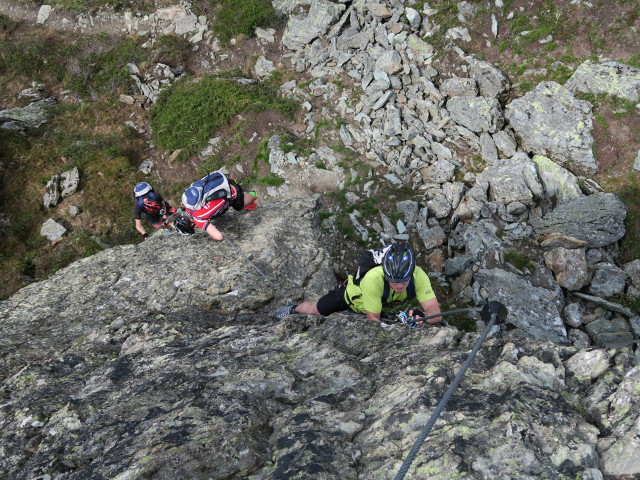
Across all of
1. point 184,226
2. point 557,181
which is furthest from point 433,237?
point 184,226

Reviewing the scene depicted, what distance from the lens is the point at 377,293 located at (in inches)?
265

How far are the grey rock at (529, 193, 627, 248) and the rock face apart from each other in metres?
10.3

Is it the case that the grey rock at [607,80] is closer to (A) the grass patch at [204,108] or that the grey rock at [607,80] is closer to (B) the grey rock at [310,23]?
(B) the grey rock at [310,23]

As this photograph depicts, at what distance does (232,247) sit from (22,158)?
1631cm

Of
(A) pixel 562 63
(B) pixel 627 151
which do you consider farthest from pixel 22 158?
(B) pixel 627 151

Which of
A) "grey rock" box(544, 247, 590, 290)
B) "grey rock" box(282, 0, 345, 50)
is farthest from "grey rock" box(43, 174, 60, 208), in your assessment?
"grey rock" box(544, 247, 590, 290)

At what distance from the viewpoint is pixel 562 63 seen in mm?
16844

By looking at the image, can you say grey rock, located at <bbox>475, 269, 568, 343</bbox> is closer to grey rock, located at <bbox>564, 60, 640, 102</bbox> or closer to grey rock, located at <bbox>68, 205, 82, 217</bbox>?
grey rock, located at <bbox>564, 60, 640, 102</bbox>

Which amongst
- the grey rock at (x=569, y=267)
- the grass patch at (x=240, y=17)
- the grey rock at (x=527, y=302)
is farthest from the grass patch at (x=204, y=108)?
the grey rock at (x=569, y=267)

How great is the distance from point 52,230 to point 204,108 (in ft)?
29.9

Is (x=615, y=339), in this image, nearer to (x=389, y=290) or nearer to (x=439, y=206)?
(x=439, y=206)

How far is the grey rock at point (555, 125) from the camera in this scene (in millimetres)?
15117

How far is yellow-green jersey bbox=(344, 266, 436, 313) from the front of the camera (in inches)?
262

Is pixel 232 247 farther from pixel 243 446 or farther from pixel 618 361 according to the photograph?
pixel 618 361
